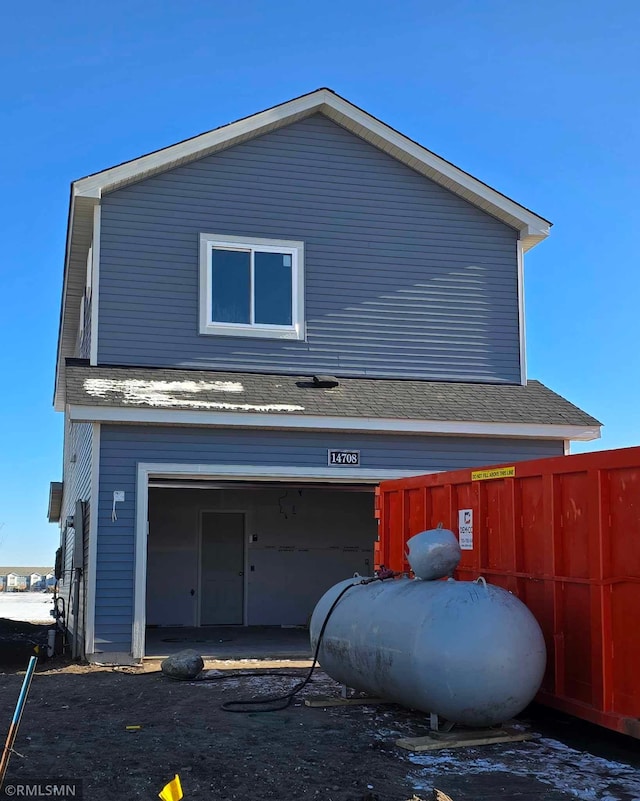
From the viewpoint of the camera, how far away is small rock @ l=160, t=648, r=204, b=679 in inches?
417

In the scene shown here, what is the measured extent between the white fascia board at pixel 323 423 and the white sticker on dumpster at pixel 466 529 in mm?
4336

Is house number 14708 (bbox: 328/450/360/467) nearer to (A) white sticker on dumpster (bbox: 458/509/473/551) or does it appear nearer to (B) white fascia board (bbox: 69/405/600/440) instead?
(B) white fascia board (bbox: 69/405/600/440)

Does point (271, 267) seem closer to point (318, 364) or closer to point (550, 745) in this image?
point (318, 364)

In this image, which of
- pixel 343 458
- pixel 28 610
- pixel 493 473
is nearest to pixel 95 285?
pixel 343 458

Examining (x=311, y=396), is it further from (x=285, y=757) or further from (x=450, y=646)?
(x=285, y=757)

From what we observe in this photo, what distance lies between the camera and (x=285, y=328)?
47.3 ft

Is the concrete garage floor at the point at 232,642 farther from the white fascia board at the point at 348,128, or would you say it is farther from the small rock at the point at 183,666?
the white fascia board at the point at 348,128

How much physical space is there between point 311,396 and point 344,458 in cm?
104

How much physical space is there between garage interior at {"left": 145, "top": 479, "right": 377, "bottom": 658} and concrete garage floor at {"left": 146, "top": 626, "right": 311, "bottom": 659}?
0.69 feet

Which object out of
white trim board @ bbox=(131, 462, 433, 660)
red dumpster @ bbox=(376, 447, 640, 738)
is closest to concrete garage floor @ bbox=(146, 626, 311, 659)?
white trim board @ bbox=(131, 462, 433, 660)

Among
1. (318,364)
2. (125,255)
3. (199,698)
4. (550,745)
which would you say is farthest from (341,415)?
(550,745)

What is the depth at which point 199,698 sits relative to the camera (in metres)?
9.38

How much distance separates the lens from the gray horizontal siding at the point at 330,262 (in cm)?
1383

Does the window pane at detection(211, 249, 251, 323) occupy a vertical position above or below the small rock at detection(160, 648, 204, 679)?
above
